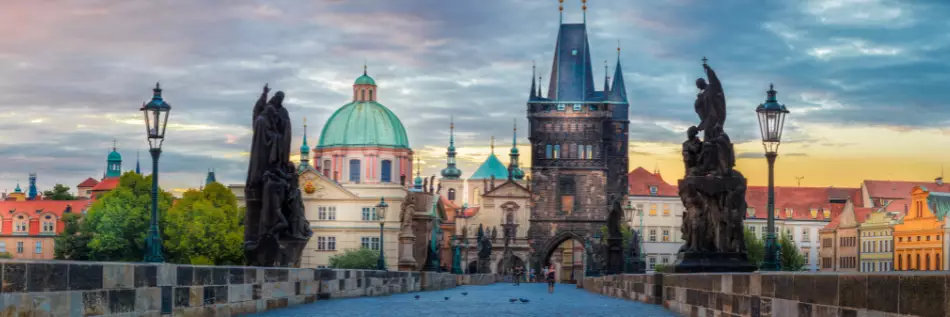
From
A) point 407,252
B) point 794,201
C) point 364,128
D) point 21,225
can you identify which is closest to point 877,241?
point 794,201

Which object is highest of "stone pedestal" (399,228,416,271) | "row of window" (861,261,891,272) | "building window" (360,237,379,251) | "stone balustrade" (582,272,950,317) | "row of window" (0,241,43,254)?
"stone balustrade" (582,272,950,317)

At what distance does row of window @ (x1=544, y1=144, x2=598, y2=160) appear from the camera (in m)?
134

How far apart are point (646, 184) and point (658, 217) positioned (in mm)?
4710

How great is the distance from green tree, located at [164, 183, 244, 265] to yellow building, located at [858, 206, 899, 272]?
40.9 meters

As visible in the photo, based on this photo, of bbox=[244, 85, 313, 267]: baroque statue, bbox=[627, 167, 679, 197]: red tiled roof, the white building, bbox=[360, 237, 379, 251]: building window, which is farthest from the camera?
bbox=[627, 167, 679, 197]: red tiled roof

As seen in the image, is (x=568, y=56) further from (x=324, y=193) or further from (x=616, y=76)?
(x=324, y=193)

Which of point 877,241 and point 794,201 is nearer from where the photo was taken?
point 877,241

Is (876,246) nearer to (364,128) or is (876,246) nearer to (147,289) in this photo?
(364,128)

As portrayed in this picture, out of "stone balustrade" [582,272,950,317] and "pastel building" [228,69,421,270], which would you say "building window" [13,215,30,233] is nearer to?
"pastel building" [228,69,421,270]

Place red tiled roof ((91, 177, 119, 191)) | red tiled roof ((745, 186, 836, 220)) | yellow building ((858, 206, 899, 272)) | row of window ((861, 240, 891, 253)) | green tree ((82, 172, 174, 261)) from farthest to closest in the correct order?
red tiled roof ((91, 177, 119, 191)) → red tiled roof ((745, 186, 836, 220)) → row of window ((861, 240, 891, 253)) → yellow building ((858, 206, 899, 272)) → green tree ((82, 172, 174, 261))

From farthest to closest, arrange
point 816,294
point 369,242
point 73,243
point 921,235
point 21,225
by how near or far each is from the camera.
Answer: point 21,225
point 369,242
point 73,243
point 921,235
point 816,294

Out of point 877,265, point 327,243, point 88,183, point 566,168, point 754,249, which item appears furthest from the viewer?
point 88,183

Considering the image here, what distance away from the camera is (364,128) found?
142 meters

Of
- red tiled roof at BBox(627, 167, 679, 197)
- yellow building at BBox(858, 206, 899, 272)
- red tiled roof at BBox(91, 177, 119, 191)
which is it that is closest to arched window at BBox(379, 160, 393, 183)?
red tiled roof at BBox(627, 167, 679, 197)
